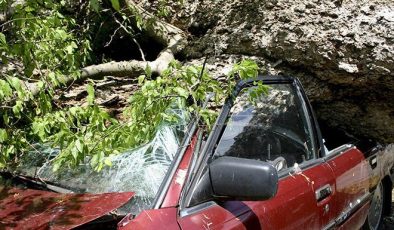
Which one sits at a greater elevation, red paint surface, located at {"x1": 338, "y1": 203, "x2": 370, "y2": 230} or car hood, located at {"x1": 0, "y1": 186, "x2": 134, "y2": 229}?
car hood, located at {"x1": 0, "y1": 186, "x2": 134, "y2": 229}

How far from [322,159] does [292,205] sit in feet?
2.72

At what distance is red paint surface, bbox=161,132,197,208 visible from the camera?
2.20 m

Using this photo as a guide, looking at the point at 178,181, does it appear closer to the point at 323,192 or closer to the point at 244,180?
the point at 244,180

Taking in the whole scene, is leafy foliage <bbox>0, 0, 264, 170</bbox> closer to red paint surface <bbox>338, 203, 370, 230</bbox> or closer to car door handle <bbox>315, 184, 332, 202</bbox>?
car door handle <bbox>315, 184, 332, 202</bbox>

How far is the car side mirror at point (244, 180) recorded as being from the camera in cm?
209

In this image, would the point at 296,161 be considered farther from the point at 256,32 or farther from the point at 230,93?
the point at 256,32

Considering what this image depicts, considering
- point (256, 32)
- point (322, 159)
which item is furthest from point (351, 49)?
point (322, 159)

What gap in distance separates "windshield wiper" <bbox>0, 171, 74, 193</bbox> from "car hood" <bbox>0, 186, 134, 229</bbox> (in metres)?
0.14

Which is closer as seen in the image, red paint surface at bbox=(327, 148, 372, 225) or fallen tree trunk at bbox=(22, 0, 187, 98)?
red paint surface at bbox=(327, 148, 372, 225)

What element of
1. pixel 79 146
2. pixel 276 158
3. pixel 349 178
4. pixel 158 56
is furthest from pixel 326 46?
pixel 79 146

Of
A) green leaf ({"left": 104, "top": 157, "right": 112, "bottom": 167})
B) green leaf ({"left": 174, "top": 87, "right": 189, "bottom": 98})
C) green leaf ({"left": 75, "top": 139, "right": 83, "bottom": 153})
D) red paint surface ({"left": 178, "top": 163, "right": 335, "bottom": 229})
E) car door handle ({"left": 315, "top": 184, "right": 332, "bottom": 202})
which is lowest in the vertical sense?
car door handle ({"left": 315, "top": 184, "right": 332, "bottom": 202})

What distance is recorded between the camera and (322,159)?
3.36m

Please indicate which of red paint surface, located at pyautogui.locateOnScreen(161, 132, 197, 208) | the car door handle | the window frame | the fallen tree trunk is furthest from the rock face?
red paint surface, located at pyautogui.locateOnScreen(161, 132, 197, 208)

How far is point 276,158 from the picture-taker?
2.98 meters
